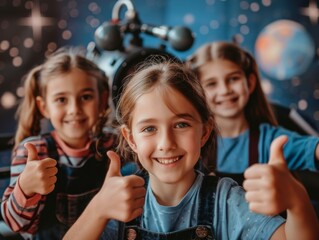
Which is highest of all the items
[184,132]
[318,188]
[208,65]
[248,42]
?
[248,42]

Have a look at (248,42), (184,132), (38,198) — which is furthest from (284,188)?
(248,42)

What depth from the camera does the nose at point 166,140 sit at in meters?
0.40

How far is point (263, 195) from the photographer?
1.04 feet

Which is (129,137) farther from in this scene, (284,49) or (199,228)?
(284,49)

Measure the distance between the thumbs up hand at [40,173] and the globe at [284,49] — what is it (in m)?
0.80

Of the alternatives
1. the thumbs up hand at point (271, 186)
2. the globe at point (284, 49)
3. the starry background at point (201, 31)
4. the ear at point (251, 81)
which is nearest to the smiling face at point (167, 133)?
the thumbs up hand at point (271, 186)

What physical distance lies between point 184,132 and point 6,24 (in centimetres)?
71

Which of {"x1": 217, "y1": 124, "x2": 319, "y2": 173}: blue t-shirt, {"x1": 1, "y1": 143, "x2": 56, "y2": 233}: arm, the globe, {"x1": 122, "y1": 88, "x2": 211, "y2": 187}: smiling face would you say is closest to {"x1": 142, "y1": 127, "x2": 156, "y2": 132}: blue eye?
{"x1": 122, "y1": 88, "x2": 211, "y2": 187}: smiling face

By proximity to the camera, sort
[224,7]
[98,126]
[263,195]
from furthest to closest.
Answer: [224,7] < [98,126] < [263,195]

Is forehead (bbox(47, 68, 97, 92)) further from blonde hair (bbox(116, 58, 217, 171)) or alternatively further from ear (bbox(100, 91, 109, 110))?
blonde hair (bbox(116, 58, 217, 171))

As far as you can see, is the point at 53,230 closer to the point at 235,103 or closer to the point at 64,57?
the point at 64,57

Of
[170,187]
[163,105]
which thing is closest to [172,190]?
[170,187]

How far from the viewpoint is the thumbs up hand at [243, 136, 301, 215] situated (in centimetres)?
31

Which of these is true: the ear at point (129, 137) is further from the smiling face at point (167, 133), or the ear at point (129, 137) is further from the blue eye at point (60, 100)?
the blue eye at point (60, 100)
